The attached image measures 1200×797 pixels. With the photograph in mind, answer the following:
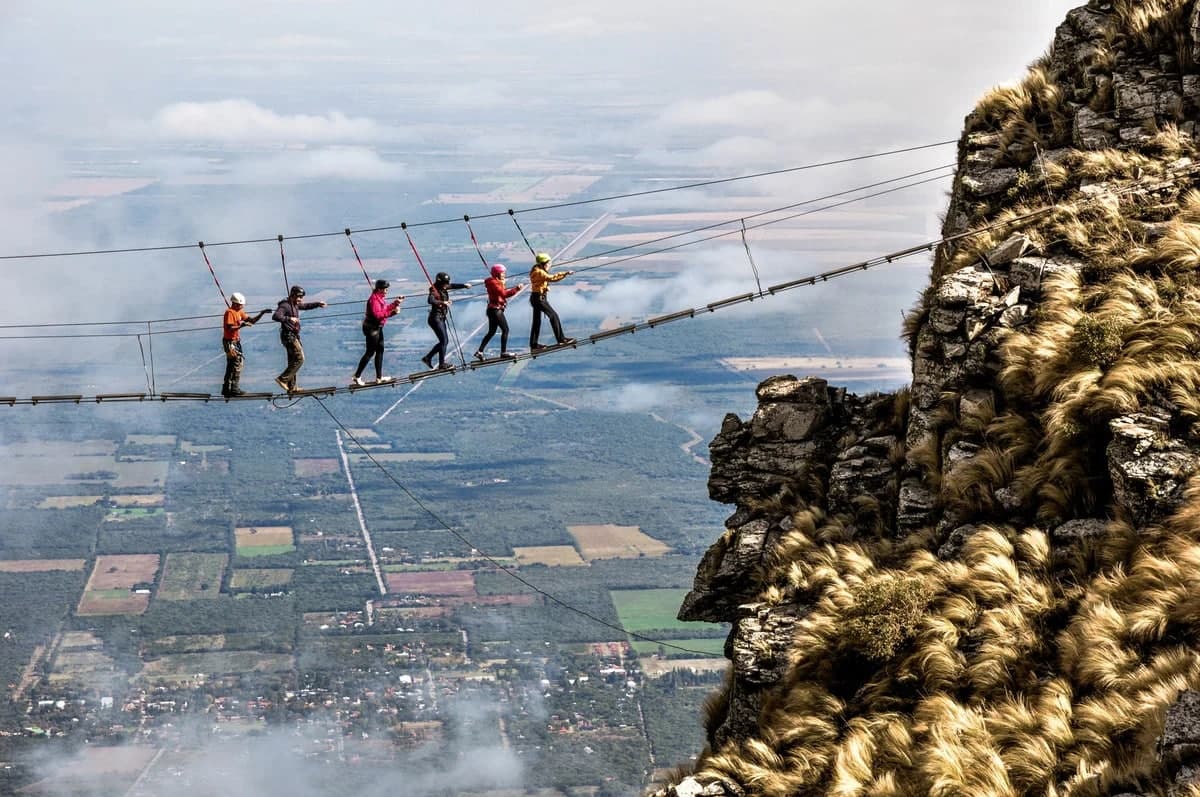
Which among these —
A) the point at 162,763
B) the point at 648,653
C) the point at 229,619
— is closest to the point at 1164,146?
the point at 648,653

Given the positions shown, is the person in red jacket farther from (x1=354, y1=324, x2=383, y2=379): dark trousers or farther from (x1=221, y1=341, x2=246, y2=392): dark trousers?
(x1=221, y1=341, x2=246, y2=392): dark trousers

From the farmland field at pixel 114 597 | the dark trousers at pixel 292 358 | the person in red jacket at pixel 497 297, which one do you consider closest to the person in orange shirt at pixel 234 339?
the dark trousers at pixel 292 358

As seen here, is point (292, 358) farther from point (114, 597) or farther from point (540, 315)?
point (114, 597)

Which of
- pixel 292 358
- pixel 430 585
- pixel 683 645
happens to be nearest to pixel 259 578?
pixel 430 585

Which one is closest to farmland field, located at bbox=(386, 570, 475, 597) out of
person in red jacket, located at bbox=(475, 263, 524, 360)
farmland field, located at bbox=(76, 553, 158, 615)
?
farmland field, located at bbox=(76, 553, 158, 615)

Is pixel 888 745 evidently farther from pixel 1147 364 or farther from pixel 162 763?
pixel 162 763

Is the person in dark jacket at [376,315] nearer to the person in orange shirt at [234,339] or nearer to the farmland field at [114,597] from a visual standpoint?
the person in orange shirt at [234,339]
